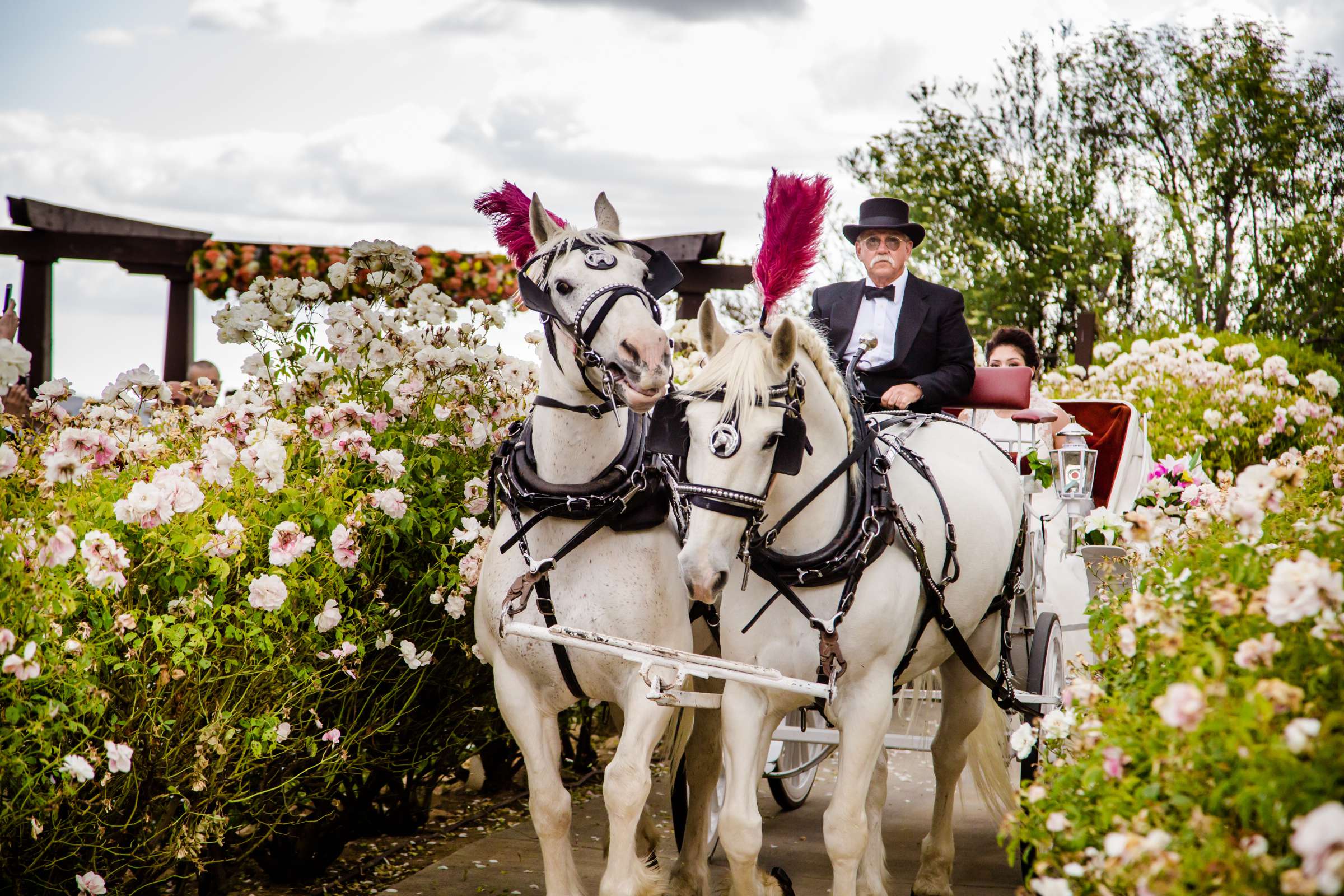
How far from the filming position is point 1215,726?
5.80ft

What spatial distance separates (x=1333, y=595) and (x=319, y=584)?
2917mm

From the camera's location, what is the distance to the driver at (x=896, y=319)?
4.74 metres

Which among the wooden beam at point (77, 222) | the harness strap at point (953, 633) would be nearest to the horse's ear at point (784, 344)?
the harness strap at point (953, 633)

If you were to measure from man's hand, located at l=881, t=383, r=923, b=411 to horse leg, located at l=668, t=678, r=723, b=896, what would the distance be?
1287mm

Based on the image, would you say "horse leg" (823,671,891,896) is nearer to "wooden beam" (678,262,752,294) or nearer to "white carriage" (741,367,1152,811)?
"white carriage" (741,367,1152,811)

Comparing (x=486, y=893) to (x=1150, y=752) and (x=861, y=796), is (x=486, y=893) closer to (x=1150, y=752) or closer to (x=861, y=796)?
(x=861, y=796)

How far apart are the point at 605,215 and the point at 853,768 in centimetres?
194

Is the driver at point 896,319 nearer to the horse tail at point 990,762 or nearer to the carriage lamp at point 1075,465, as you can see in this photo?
the carriage lamp at point 1075,465

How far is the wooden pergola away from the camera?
6801mm

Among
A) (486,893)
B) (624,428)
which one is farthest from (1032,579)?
(486,893)

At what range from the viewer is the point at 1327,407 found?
29.3 ft

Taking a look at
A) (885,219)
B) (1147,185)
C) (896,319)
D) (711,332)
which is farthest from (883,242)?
(1147,185)

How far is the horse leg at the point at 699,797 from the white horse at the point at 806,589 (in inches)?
18.9

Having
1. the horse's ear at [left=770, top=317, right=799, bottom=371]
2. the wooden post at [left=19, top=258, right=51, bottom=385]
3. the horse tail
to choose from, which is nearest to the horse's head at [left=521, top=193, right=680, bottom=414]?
the horse's ear at [left=770, top=317, right=799, bottom=371]
